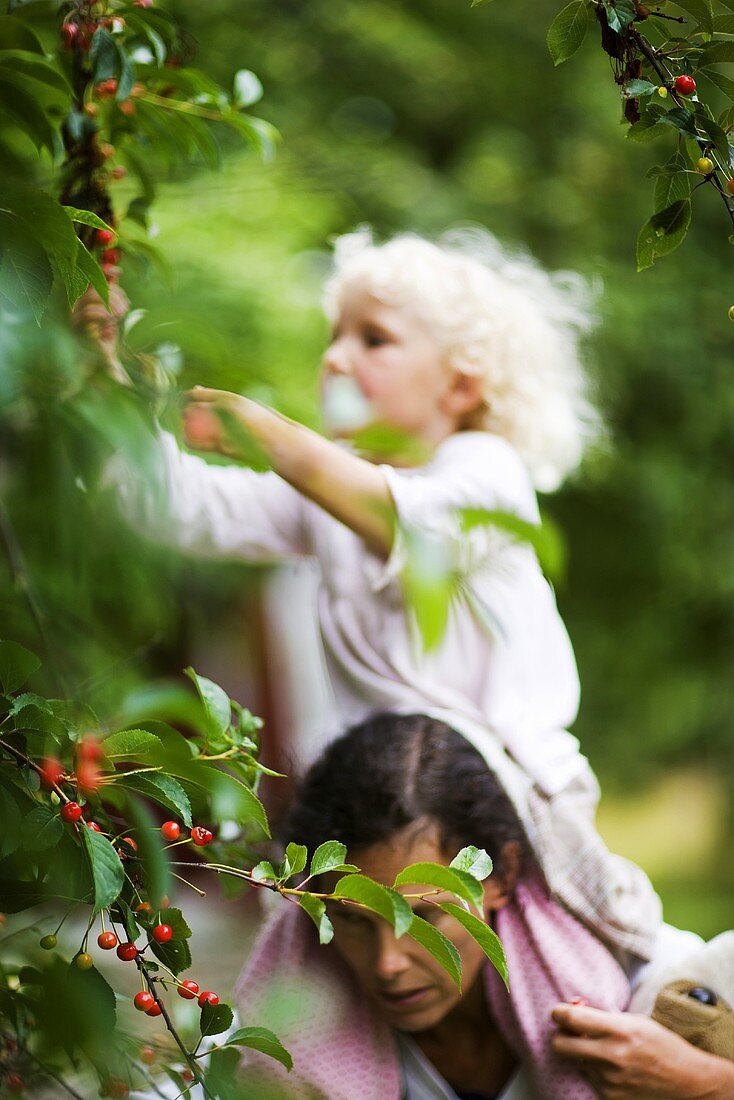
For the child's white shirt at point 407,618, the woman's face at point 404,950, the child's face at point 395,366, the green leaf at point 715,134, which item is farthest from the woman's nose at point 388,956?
the green leaf at point 715,134

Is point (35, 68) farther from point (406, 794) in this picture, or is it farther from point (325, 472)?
point (406, 794)

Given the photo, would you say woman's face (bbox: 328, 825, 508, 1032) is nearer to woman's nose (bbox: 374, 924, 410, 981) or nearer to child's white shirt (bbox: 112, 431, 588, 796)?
woman's nose (bbox: 374, 924, 410, 981)

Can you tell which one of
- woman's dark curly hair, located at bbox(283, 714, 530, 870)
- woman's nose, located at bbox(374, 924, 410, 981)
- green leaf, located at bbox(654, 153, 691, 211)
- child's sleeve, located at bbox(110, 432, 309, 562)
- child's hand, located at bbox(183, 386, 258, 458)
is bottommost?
woman's nose, located at bbox(374, 924, 410, 981)

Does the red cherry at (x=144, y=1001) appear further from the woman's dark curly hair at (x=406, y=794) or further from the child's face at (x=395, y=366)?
the child's face at (x=395, y=366)

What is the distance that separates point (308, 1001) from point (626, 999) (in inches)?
12.6

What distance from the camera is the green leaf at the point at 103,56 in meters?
0.93

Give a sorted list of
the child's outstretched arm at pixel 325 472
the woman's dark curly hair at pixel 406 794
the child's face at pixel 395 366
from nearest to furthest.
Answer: the child's outstretched arm at pixel 325 472, the woman's dark curly hair at pixel 406 794, the child's face at pixel 395 366

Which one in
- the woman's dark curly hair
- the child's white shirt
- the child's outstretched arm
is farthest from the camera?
the child's white shirt

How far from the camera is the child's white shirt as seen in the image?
4.34ft

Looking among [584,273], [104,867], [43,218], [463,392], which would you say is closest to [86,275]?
[43,218]

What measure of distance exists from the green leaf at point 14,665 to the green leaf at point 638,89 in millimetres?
511

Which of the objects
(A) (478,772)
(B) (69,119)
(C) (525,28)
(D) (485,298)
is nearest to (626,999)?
(A) (478,772)

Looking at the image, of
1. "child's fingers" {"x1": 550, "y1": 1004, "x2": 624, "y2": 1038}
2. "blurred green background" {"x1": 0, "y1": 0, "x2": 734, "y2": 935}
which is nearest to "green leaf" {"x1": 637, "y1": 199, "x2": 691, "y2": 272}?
"child's fingers" {"x1": 550, "y1": 1004, "x2": 624, "y2": 1038}

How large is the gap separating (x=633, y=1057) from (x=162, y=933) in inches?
23.1
